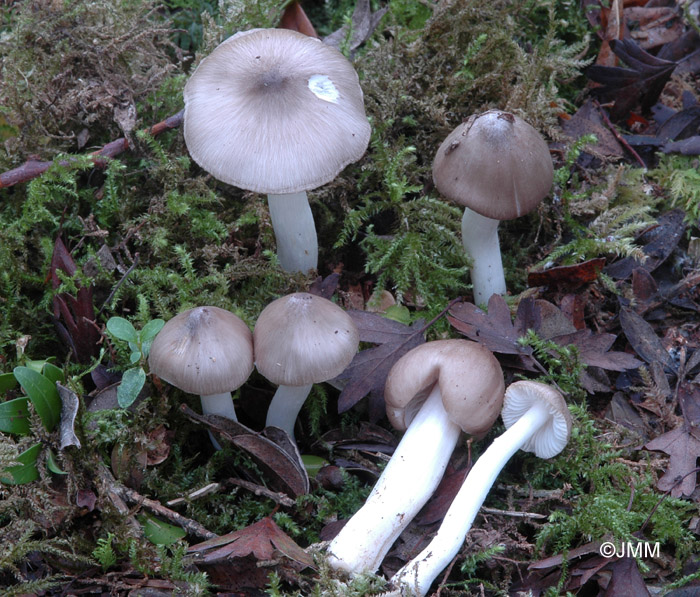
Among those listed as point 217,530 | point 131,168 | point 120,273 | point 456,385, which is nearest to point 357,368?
point 456,385

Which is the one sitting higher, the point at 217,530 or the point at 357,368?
the point at 357,368

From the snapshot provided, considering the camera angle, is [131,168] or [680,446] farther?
[131,168]

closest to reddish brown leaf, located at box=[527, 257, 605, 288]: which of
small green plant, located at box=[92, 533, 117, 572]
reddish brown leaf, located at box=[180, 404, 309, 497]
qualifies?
reddish brown leaf, located at box=[180, 404, 309, 497]

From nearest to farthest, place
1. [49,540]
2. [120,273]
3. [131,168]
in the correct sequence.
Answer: [49,540]
[120,273]
[131,168]

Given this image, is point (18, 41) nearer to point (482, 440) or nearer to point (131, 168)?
point (131, 168)

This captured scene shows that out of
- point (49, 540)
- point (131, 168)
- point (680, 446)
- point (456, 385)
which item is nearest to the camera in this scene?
point (49, 540)

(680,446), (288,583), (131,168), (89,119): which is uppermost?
(89,119)

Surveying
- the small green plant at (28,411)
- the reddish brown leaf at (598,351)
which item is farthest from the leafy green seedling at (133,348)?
the reddish brown leaf at (598,351)

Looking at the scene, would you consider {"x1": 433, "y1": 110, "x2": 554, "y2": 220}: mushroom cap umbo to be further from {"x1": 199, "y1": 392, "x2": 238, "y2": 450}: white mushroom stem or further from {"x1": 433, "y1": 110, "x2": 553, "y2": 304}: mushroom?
{"x1": 199, "y1": 392, "x2": 238, "y2": 450}: white mushroom stem
